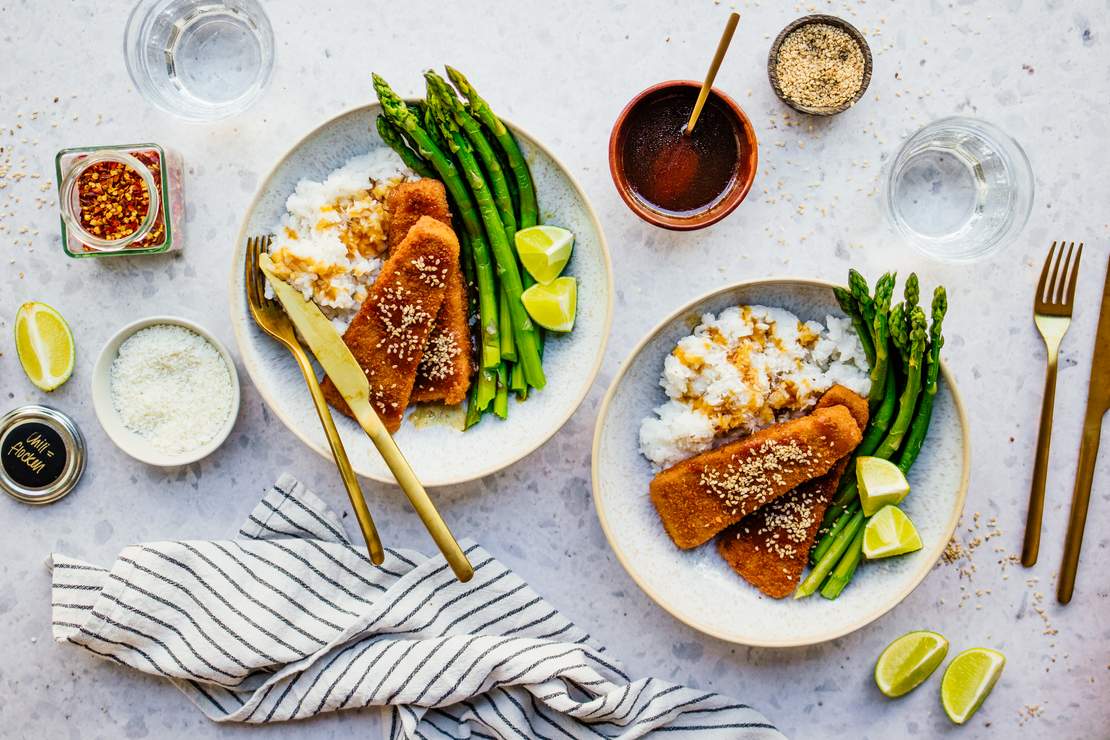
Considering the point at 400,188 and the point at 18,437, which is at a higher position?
the point at 400,188

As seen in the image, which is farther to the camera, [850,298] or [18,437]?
[18,437]

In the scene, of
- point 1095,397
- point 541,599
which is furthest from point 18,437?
point 1095,397

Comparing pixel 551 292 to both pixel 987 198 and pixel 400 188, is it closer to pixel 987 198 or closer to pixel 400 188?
pixel 400 188

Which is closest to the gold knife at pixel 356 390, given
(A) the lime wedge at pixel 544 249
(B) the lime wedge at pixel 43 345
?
(A) the lime wedge at pixel 544 249

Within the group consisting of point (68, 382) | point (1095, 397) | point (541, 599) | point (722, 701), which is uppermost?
point (68, 382)

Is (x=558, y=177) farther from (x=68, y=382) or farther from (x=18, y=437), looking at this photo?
(x=18, y=437)

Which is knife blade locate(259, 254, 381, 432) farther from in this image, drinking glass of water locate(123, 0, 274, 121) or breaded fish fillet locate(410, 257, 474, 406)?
drinking glass of water locate(123, 0, 274, 121)
